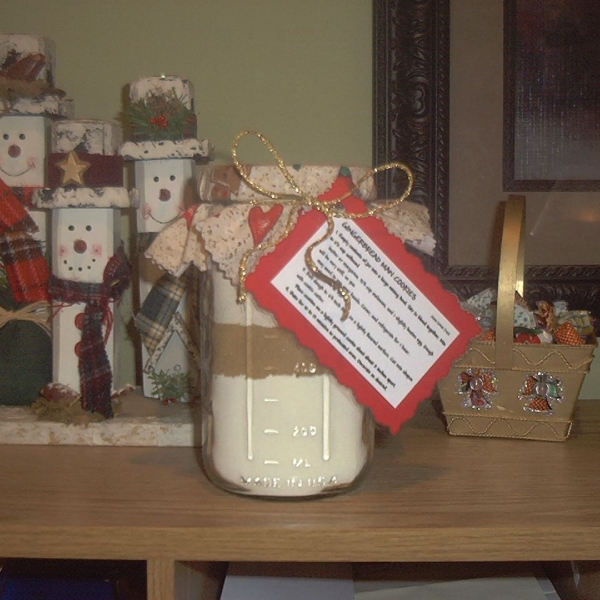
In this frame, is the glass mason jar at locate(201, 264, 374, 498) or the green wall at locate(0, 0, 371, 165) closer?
the glass mason jar at locate(201, 264, 374, 498)

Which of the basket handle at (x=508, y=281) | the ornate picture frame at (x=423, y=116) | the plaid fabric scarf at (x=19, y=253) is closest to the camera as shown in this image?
the basket handle at (x=508, y=281)

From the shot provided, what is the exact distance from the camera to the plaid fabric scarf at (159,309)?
0.86m

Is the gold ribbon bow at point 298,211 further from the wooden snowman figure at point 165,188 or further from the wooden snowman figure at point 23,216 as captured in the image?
the wooden snowman figure at point 23,216

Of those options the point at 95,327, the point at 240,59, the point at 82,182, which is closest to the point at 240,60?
the point at 240,59

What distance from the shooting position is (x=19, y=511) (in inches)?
23.9

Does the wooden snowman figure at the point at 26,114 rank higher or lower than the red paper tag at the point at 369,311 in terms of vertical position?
higher

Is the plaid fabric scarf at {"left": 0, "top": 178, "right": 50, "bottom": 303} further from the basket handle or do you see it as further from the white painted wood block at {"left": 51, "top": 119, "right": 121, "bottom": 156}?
the basket handle

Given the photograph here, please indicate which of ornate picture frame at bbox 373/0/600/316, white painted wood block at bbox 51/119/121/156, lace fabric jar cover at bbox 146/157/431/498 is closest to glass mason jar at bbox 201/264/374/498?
lace fabric jar cover at bbox 146/157/431/498

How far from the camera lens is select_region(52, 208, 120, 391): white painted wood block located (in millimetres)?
847

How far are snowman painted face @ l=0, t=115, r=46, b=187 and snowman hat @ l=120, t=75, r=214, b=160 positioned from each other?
0.13 metres

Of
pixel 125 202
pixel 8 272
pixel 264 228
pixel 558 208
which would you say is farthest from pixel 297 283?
pixel 558 208

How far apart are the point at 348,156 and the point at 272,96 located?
0.46 feet

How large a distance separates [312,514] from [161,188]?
0.46 m

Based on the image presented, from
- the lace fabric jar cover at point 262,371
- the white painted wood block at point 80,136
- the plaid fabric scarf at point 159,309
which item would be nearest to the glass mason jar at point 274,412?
the lace fabric jar cover at point 262,371
